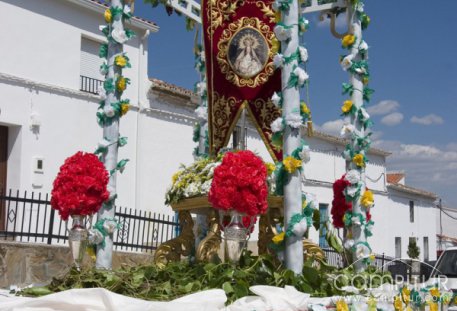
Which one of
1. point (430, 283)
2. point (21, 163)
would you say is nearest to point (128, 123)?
point (21, 163)

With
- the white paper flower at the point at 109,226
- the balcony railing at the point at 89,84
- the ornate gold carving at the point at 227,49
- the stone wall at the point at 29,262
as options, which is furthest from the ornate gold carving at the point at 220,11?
the balcony railing at the point at 89,84

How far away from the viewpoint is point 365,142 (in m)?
6.16

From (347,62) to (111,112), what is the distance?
96.0 inches

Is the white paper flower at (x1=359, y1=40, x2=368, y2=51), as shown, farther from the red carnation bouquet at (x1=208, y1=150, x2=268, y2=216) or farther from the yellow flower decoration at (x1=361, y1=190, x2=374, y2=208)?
the red carnation bouquet at (x1=208, y1=150, x2=268, y2=216)

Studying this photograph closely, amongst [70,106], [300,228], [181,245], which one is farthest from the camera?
[70,106]

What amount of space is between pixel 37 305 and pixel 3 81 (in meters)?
8.90

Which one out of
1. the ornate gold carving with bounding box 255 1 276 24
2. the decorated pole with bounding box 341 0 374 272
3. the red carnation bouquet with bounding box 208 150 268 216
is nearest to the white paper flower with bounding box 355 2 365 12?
the decorated pole with bounding box 341 0 374 272

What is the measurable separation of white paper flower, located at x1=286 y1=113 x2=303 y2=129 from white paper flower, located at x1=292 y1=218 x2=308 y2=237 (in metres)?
0.77

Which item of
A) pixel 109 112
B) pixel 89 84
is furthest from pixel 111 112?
pixel 89 84

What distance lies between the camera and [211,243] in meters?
5.23

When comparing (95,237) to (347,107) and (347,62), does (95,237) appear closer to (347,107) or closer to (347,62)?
(347,107)

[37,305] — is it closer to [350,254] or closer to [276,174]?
[276,174]

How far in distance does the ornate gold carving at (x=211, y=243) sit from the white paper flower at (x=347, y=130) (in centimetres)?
159

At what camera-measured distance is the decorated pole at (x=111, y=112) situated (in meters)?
5.88
